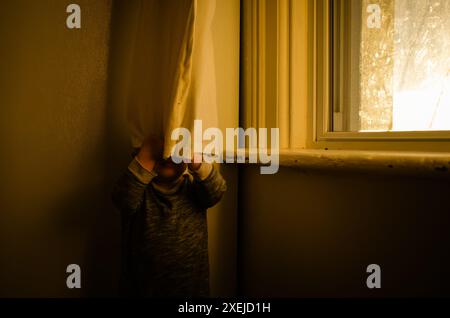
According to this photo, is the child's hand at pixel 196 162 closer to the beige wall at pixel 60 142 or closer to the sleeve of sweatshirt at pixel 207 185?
the sleeve of sweatshirt at pixel 207 185

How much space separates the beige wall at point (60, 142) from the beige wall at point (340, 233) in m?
0.39

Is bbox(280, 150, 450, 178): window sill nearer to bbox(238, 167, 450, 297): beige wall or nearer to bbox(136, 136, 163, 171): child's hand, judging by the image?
bbox(238, 167, 450, 297): beige wall

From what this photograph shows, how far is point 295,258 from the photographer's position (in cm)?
66

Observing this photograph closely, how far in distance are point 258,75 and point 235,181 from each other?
0.32 m

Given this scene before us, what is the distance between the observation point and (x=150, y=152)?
529 millimetres

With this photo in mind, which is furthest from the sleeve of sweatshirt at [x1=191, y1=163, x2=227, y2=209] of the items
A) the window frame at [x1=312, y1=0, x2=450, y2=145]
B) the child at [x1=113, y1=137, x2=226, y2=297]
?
the window frame at [x1=312, y1=0, x2=450, y2=145]

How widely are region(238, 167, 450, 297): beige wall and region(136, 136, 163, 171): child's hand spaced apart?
321 mm

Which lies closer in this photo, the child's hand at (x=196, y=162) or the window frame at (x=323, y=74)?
the child's hand at (x=196, y=162)

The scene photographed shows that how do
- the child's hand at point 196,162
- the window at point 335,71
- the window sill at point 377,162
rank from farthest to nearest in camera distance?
the window at point 335,71 < the child's hand at point 196,162 < the window sill at point 377,162

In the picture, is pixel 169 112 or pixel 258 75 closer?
pixel 169 112

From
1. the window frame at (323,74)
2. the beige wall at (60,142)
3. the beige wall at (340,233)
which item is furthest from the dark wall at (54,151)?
the window frame at (323,74)

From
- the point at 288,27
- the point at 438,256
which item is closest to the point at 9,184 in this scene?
the point at 288,27

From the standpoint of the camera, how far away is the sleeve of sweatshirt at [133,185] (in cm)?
51
